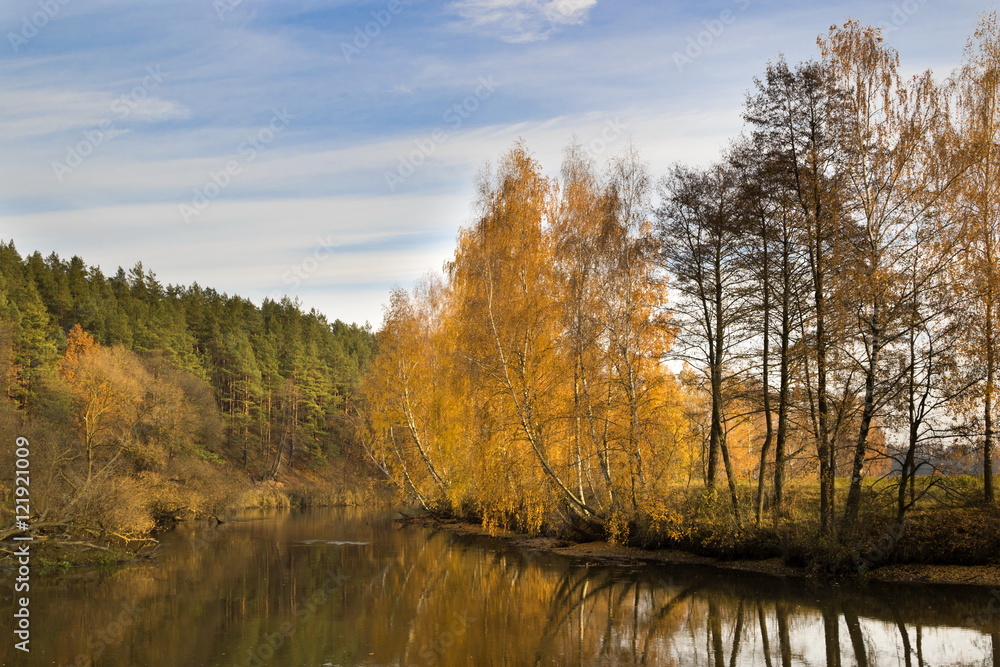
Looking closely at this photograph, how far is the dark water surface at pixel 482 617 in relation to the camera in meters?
12.0

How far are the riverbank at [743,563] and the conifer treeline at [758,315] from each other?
2.86 feet

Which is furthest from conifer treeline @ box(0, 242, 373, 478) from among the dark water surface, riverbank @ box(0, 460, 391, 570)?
the dark water surface

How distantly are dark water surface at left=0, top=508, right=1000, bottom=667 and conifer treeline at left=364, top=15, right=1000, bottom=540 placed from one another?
3.47 meters

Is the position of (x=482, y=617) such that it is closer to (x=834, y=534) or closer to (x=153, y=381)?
(x=834, y=534)

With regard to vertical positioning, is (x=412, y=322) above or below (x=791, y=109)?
below

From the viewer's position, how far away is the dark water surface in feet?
39.5

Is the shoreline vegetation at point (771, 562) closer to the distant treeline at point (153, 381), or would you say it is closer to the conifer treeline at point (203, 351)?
the distant treeline at point (153, 381)

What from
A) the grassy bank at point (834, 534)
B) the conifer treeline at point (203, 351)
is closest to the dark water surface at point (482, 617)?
the grassy bank at point (834, 534)

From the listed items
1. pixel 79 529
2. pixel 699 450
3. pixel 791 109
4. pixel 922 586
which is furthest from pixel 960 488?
pixel 79 529

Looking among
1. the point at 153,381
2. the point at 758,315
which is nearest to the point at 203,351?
the point at 153,381

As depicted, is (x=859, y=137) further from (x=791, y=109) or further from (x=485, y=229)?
(x=485, y=229)

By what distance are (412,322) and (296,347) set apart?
39637 millimetres

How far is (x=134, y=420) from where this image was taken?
35.4 m

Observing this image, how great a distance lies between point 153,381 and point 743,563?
31641 mm
